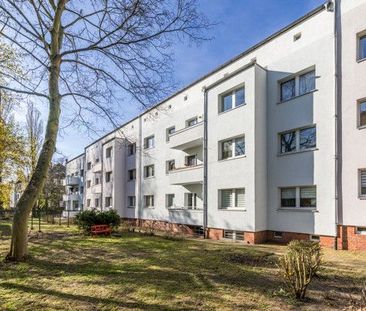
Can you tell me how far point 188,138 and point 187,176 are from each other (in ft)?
8.97

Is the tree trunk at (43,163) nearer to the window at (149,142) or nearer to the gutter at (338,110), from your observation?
the gutter at (338,110)

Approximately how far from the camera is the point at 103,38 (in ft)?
40.3

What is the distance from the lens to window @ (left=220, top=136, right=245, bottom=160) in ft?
57.8

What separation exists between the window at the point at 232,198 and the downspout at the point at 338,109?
200 inches

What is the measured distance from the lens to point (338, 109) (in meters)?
13.8

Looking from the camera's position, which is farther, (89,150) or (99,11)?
(89,150)

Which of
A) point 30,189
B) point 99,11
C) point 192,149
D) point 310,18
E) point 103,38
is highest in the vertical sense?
point 310,18

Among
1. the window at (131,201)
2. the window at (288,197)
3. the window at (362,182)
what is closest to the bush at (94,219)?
the window at (288,197)

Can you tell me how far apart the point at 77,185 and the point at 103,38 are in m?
45.3

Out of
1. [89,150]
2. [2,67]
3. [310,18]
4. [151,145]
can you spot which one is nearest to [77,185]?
[89,150]

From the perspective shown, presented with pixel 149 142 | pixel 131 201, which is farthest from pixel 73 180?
pixel 149 142

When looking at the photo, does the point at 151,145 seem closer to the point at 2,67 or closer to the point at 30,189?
the point at 2,67

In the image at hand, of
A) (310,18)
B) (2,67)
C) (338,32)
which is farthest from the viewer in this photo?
(310,18)

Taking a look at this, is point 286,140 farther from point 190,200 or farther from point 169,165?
point 169,165
